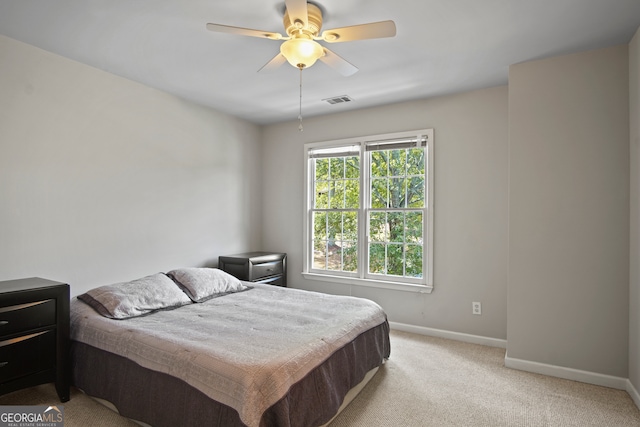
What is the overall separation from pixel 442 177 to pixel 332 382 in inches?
99.5

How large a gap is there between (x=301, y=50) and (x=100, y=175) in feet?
7.31

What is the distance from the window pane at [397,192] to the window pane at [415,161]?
0.48 ft

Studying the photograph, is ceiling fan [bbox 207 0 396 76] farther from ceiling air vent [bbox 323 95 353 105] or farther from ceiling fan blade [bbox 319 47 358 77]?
ceiling air vent [bbox 323 95 353 105]

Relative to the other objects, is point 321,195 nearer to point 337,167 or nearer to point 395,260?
point 337,167

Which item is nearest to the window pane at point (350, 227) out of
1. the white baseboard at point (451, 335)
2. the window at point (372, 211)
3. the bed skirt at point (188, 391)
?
the window at point (372, 211)

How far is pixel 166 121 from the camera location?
375 centimetres

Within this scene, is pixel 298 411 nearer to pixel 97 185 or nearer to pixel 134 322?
pixel 134 322

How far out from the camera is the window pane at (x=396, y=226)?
4093mm

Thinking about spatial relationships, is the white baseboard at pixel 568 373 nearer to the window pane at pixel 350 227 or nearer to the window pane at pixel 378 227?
the window pane at pixel 378 227

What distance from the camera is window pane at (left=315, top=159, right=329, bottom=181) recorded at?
464cm

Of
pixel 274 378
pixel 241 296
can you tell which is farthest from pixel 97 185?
pixel 274 378

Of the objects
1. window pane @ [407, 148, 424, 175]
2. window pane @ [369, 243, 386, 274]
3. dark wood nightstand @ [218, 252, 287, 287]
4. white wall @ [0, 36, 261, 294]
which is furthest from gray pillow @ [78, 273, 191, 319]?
window pane @ [407, 148, 424, 175]

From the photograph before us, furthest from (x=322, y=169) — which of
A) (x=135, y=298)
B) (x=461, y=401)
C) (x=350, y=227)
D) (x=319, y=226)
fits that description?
(x=461, y=401)

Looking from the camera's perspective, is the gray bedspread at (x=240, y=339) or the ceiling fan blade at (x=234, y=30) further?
the ceiling fan blade at (x=234, y=30)
